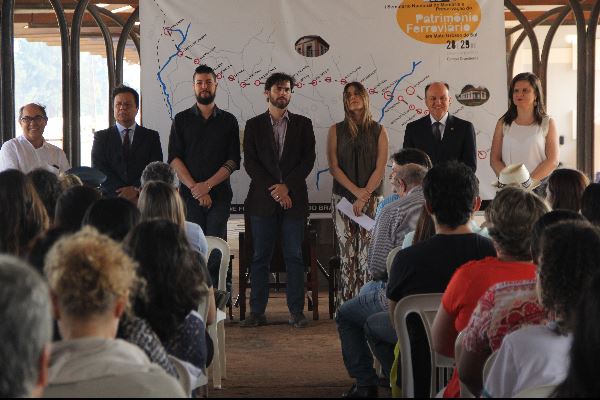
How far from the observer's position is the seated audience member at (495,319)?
2939 millimetres

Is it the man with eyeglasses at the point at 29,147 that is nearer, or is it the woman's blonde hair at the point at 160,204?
the woman's blonde hair at the point at 160,204

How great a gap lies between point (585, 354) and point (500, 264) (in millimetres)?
1740

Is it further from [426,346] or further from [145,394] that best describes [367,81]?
[145,394]

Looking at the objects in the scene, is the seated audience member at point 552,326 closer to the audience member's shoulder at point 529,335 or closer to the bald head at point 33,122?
the audience member's shoulder at point 529,335

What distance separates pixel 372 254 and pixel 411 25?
3.73 meters

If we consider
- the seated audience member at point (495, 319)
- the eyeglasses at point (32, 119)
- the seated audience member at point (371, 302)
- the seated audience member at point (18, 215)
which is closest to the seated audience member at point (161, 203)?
the seated audience member at point (18, 215)

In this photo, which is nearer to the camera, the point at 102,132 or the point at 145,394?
the point at 145,394

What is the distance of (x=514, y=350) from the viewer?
245 cm

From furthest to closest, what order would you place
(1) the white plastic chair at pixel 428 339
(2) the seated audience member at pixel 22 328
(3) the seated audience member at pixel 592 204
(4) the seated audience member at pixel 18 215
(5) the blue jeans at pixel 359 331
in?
1. (5) the blue jeans at pixel 359 331
2. (3) the seated audience member at pixel 592 204
3. (4) the seated audience member at pixel 18 215
4. (1) the white plastic chair at pixel 428 339
5. (2) the seated audience member at pixel 22 328

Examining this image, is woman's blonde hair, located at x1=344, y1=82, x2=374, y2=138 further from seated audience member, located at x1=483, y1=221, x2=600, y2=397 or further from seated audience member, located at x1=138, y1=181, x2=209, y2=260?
seated audience member, located at x1=483, y1=221, x2=600, y2=397

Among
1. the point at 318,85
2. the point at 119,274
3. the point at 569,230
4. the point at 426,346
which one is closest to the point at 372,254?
the point at 426,346

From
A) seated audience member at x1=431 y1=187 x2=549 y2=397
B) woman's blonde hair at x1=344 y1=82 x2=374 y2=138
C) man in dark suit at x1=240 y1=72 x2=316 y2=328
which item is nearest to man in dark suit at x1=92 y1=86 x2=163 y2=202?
man in dark suit at x1=240 y1=72 x2=316 y2=328

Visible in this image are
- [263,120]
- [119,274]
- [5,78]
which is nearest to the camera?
[119,274]

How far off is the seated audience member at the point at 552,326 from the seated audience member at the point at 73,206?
208 centimetres
